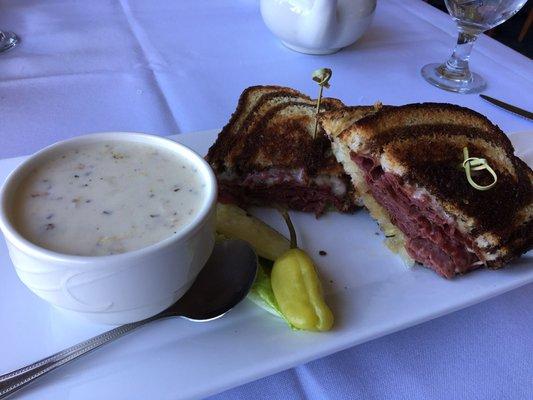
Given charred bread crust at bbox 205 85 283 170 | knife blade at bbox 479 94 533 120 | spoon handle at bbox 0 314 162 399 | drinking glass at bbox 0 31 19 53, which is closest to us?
spoon handle at bbox 0 314 162 399

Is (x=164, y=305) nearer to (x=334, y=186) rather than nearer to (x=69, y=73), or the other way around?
(x=334, y=186)

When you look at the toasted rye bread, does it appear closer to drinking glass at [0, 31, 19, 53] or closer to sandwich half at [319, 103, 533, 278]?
sandwich half at [319, 103, 533, 278]

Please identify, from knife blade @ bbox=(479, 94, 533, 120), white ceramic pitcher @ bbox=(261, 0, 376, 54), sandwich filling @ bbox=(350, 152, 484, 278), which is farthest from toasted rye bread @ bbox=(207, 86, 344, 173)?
knife blade @ bbox=(479, 94, 533, 120)

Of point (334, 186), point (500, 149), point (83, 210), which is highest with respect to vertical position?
point (83, 210)

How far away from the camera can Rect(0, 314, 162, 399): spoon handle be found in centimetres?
83

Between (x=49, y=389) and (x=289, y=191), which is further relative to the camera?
(x=289, y=191)

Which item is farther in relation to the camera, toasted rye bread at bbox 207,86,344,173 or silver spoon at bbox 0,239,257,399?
toasted rye bread at bbox 207,86,344,173

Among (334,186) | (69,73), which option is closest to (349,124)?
(334,186)

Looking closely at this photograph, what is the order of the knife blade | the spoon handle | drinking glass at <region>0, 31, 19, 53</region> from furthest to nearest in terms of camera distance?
drinking glass at <region>0, 31, 19, 53</region> < the knife blade < the spoon handle

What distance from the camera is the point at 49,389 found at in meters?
0.85

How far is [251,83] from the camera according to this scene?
81.0 inches

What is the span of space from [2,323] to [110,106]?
1063 mm

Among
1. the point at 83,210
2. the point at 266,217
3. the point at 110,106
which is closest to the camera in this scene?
the point at 83,210

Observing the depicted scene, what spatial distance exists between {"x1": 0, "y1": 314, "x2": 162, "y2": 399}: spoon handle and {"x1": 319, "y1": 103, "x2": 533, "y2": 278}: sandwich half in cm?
72
